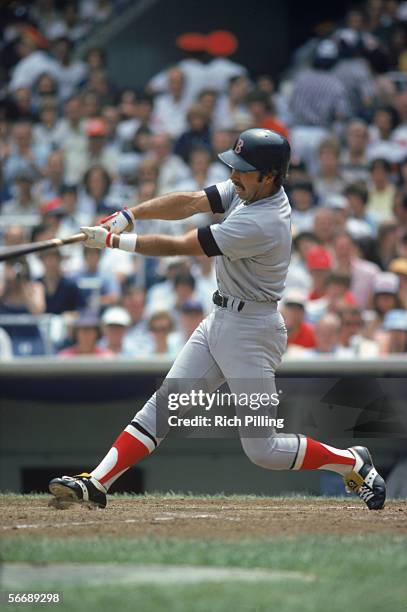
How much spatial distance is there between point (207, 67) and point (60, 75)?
1994 mm

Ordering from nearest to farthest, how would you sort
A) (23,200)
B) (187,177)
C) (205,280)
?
(205,280) < (187,177) < (23,200)

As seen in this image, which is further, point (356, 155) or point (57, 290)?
point (356, 155)

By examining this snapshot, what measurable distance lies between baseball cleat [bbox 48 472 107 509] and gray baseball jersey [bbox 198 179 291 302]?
3.79 feet

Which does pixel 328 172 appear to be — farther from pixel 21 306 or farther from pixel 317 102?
pixel 21 306

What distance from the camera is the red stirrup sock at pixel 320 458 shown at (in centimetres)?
630

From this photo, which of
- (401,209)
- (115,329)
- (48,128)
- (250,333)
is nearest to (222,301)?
(250,333)

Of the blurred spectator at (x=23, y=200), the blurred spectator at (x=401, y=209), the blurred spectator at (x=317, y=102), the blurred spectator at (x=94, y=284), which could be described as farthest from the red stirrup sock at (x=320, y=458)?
the blurred spectator at (x=317, y=102)

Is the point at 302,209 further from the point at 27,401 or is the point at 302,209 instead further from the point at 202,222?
the point at 27,401

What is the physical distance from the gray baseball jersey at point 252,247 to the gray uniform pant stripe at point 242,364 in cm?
14

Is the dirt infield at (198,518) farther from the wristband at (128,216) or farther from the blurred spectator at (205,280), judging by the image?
the blurred spectator at (205,280)

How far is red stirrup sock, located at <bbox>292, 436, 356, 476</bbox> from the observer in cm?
630

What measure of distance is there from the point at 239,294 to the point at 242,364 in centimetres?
34

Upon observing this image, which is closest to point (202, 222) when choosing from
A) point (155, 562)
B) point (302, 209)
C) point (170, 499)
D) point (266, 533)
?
point (302, 209)

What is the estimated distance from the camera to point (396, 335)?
970 centimetres
